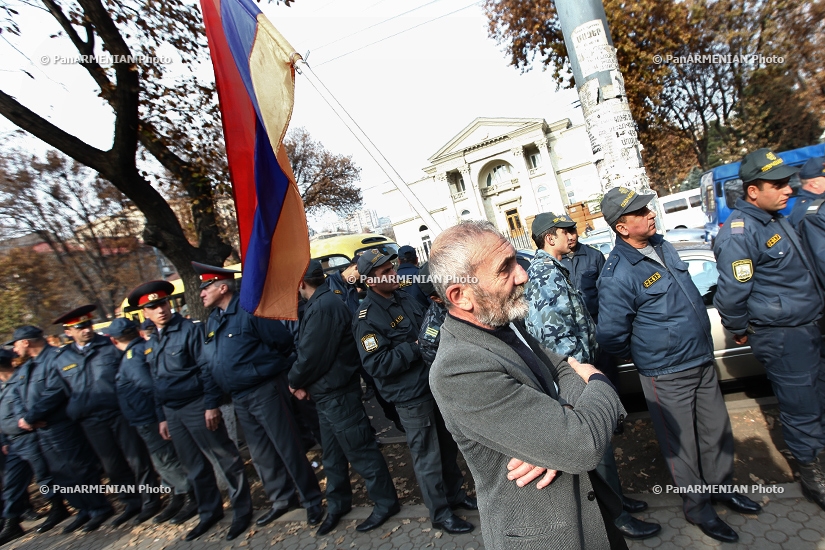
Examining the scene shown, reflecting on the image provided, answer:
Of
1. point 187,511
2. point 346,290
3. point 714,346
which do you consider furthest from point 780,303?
point 187,511

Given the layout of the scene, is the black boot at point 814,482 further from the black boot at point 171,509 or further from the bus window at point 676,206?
the bus window at point 676,206

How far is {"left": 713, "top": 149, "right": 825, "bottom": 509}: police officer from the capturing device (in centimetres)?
277

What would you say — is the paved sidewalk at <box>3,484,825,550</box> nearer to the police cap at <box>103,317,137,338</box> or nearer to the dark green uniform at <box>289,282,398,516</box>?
the dark green uniform at <box>289,282,398,516</box>

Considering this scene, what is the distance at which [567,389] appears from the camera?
1618 mm

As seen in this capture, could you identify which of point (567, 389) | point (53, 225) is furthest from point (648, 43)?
point (53, 225)

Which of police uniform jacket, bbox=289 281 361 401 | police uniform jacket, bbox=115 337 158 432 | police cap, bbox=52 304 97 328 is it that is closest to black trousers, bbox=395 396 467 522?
police uniform jacket, bbox=289 281 361 401

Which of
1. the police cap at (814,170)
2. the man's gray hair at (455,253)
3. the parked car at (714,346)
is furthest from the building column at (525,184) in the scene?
the man's gray hair at (455,253)

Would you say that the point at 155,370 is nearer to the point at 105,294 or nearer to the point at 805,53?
the point at 805,53

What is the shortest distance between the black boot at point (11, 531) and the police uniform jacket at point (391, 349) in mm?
5951

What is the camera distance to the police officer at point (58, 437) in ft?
17.3

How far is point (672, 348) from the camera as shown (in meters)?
2.69

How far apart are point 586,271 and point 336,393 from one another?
249cm

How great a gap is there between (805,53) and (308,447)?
18.5m

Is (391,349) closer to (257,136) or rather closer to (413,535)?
(413,535)
